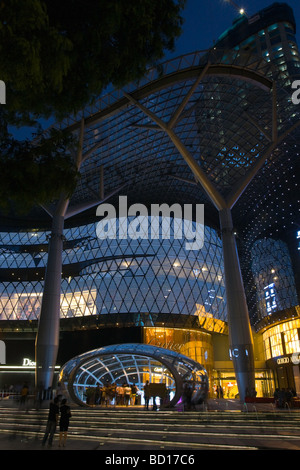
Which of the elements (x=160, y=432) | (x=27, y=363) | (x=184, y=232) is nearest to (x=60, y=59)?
(x=160, y=432)

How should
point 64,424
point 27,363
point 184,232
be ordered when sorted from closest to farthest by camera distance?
point 64,424 < point 27,363 < point 184,232

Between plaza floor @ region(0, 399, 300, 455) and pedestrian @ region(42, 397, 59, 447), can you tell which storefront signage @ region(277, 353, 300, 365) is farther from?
pedestrian @ region(42, 397, 59, 447)

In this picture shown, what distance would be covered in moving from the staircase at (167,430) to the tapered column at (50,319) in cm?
929

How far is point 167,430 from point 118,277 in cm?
3621

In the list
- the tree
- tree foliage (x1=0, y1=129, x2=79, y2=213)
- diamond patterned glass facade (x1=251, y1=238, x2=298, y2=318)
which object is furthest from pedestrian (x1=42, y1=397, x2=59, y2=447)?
diamond patterned glass facade (x1=251, y1=238, x2=298, y2=318)

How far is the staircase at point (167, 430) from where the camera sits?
415 inches

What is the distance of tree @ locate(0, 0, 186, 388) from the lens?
7199 mm

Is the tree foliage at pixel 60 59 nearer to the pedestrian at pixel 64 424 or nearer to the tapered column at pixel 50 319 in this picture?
the pedestrian at pixel 64 424

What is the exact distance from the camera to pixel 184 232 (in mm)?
53375

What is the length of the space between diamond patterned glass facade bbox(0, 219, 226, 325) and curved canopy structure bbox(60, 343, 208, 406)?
68.7ft

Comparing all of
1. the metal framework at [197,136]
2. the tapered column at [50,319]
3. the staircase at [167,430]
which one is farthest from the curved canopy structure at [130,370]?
the metal framework at [197,136]

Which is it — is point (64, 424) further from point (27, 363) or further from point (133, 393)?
point (27, 363)
